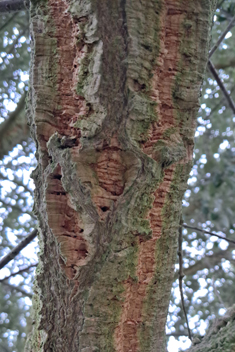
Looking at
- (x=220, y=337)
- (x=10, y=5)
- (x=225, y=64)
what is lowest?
(x=220, y=337)

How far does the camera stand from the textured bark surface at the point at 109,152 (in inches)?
19.9

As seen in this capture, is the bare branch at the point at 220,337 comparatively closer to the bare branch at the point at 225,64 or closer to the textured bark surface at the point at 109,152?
the textured bark surface at the point at 109,152

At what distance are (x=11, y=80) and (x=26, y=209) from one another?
1.01 m

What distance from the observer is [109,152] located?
0.52 meters

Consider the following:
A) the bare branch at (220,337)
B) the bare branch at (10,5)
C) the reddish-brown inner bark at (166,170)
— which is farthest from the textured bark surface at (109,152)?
the bare branch at (10,5)

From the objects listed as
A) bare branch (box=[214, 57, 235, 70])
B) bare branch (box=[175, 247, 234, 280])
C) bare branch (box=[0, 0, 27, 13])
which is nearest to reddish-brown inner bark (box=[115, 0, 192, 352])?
bare branch (box=[0, 0, 27, 13])

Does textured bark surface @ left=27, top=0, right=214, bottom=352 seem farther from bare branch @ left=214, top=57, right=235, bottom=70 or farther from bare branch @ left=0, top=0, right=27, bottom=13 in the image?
bare branch @ left=214, top=57, right=235, bottom=70

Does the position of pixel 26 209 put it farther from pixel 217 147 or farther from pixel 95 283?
pixel 95 283

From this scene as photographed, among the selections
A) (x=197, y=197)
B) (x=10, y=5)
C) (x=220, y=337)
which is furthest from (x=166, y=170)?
(x=197, y=197)

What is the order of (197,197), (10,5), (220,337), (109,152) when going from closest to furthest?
(109,152), (220,337), (10,5), (197,197)

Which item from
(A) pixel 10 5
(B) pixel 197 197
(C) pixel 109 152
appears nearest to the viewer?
(C) pixel 109 152

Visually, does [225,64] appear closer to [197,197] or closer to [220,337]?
[197,197]

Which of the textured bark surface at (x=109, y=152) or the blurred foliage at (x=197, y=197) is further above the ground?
the blurred foliage at (x=197, y=197)

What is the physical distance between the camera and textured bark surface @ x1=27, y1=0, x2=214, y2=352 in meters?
0.51
